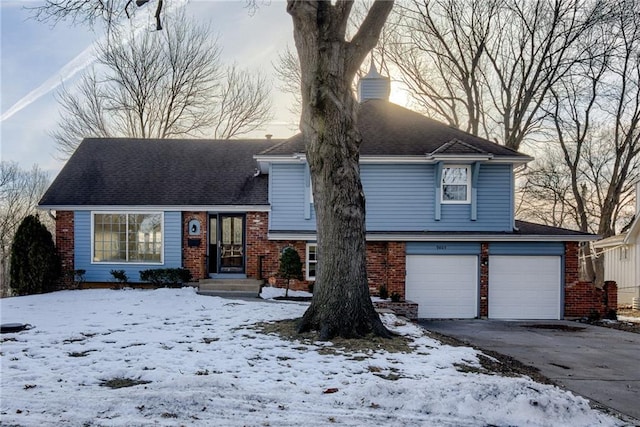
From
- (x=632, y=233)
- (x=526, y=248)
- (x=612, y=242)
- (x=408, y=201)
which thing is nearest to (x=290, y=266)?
(x=408, y=201)

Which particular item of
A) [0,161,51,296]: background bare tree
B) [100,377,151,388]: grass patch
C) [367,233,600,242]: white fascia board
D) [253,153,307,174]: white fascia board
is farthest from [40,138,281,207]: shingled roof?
[0,161,51,296]: background bare tree

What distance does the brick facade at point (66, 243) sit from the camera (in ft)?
46.6

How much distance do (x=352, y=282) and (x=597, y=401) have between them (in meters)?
3.48

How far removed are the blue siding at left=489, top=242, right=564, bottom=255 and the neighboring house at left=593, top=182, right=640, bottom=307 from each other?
25.4ft

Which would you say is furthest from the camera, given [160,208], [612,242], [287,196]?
[612,242]

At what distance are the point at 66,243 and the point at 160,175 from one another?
3.68 m

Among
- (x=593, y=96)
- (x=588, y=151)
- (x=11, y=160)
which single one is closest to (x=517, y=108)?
(x=593, y=96)

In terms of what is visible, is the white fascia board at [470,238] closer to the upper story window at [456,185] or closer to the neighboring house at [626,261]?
the upper story window at [456,185]

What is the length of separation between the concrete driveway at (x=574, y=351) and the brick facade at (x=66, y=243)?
11.1 metres

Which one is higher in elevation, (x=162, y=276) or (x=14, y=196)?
(x=14, y=196)

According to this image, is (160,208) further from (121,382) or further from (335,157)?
(121,382)

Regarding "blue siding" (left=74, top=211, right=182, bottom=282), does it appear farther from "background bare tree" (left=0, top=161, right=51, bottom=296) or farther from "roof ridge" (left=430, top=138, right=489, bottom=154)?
"background bare tree" (left=0, top=161, right=51, bottom=296)

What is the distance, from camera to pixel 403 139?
14469 mm

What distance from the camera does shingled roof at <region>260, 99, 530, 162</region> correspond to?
13.6m
